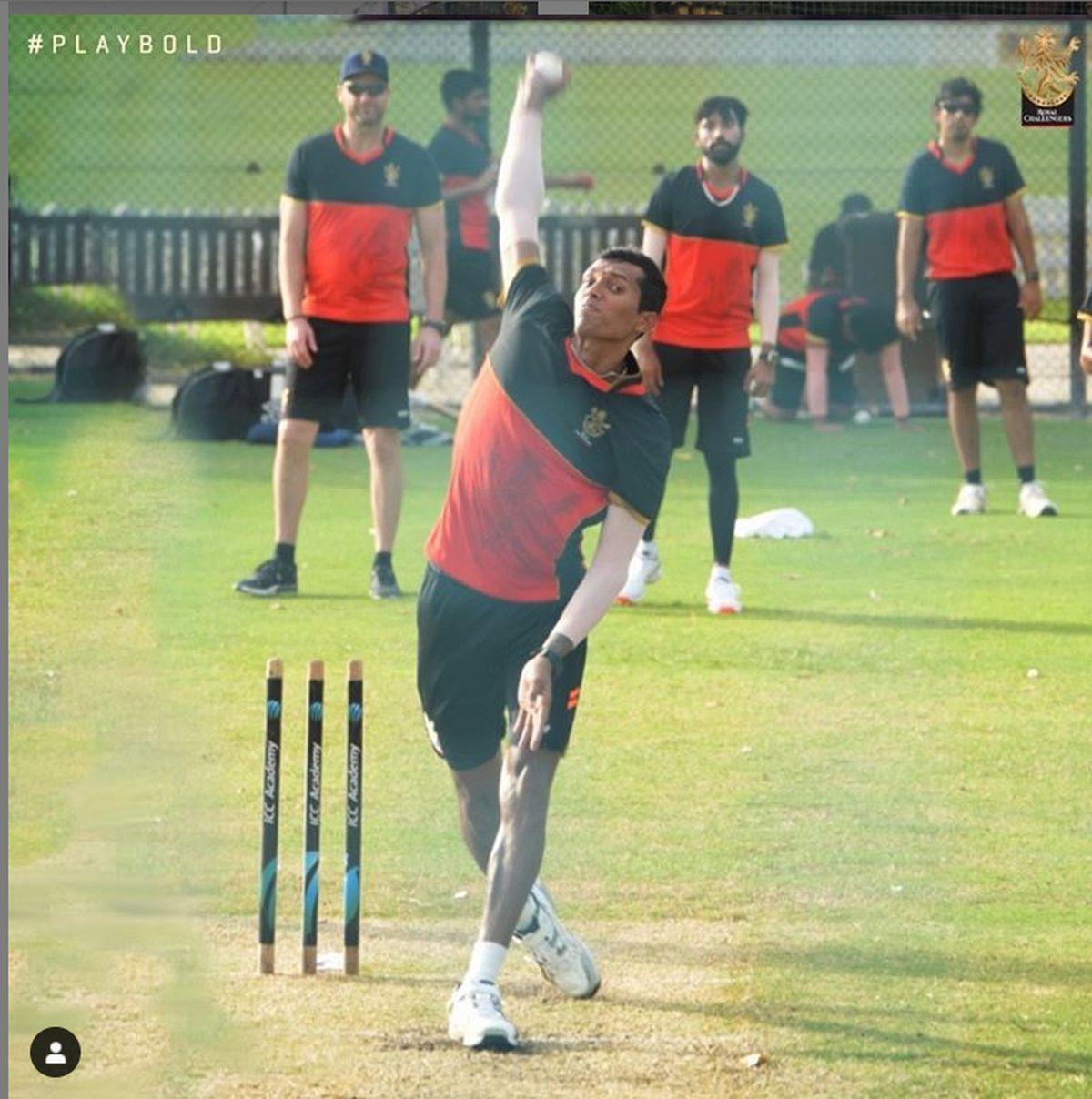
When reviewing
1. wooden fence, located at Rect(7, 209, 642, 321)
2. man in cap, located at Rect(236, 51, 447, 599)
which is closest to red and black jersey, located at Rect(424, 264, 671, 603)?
man in cap, located at Rect(236, 51, 447, 599)

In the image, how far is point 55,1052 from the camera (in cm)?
523

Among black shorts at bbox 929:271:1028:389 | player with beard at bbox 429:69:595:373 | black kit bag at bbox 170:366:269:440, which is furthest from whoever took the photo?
black kit bag at bbox 170:366:269:440

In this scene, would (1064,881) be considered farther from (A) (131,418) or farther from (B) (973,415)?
(A) (131,418)

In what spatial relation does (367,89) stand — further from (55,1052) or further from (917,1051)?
(917,1051)

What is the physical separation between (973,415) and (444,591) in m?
6.56

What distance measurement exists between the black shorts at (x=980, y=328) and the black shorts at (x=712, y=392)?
6.33 ft

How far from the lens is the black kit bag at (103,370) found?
526 inches

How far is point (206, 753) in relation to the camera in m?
7.45

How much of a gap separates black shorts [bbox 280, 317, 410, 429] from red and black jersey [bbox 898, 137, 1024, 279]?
8.33 feet

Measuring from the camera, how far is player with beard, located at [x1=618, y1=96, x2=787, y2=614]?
31.4ft

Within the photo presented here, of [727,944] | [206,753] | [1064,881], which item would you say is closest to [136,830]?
[206,753]

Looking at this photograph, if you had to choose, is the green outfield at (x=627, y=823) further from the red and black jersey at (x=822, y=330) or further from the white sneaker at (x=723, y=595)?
the red and black jersey at (x=822, y=330)

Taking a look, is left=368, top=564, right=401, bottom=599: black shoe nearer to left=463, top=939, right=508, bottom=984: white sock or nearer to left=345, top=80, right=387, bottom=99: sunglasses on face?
left=345, top=80, right=387, bottom=99: sunglasses on face

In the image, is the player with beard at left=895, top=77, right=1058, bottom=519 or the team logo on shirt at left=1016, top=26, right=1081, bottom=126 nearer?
the team logo on shirt at left=1016, top=26, right=1081, bottom=126
